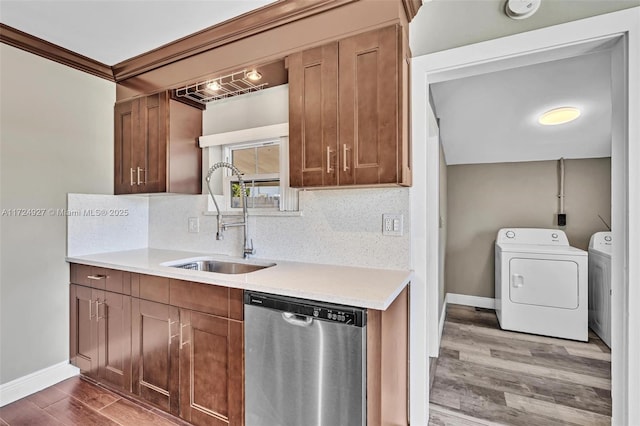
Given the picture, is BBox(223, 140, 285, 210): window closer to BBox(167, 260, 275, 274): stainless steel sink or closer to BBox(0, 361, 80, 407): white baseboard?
BBox(167, 260, 275, 274): stainless steel sink

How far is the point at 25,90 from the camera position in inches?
82.0

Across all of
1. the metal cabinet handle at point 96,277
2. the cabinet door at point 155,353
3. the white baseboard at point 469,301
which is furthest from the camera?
the white baseboard at point 469,301

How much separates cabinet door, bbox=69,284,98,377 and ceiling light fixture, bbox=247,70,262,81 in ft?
6.16

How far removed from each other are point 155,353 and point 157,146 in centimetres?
145

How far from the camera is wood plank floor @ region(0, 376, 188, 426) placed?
5.92 ft

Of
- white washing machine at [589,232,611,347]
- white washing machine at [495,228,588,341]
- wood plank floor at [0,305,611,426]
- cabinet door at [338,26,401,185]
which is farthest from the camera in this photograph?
white washing machine at [495,228,588,341]

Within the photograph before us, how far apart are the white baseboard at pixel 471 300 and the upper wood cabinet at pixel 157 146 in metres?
3.33

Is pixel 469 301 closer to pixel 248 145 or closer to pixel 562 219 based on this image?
pixel 562 219

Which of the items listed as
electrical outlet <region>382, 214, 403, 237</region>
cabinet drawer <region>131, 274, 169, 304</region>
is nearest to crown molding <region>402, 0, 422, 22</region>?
electrical outlet <region>382, 214, 403, 237</region>

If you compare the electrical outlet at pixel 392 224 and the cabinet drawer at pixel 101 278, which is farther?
the cabinet drawer at pixel 101 278

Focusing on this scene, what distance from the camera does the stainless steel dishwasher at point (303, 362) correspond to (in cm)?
122

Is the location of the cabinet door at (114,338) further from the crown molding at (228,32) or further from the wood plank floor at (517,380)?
the wood plank floor at (517,380)

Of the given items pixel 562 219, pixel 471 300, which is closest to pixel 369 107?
pixel 562 219

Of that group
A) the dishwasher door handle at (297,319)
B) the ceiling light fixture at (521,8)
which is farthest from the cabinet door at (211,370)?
the ceiling light fixture at (521,8)
